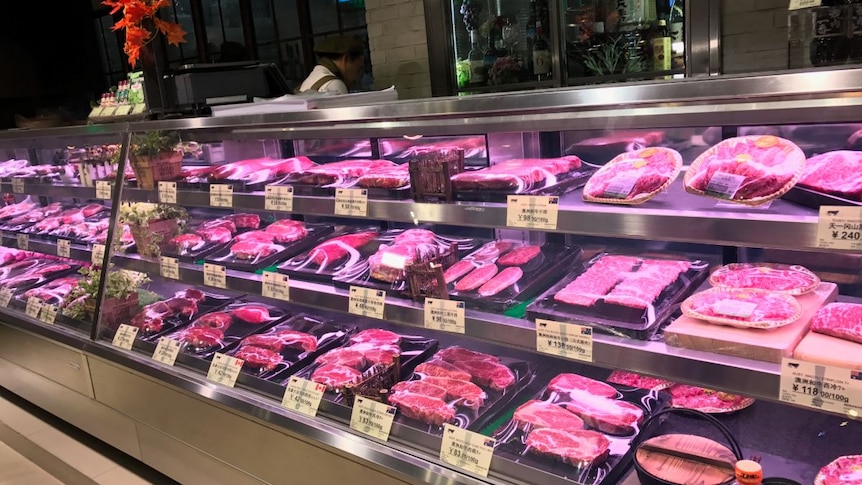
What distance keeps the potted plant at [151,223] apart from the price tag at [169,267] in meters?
0.15

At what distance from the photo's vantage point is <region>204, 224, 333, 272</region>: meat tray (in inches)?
110

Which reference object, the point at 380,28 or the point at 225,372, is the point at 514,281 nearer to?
the point at 225,372

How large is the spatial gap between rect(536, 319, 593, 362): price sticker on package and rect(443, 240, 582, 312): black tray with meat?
0.22m

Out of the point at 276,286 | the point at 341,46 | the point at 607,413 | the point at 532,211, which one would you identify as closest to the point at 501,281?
the point at 532,211

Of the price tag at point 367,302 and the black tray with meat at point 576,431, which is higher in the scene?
the price tag at point 367,302

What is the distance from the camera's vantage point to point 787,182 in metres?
1.59

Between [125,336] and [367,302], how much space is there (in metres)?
1.51

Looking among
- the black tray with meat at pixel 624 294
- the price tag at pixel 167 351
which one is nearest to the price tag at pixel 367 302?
the black tray with meat at pixel 624 294

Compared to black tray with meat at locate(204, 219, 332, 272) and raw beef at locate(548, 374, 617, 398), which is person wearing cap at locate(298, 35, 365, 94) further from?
raw beef at locate(548, 374, 617, 398)

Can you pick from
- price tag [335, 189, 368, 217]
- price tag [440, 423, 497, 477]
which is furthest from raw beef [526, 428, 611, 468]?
price tag [335, 189, 368, 217]

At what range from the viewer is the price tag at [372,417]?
2105mm

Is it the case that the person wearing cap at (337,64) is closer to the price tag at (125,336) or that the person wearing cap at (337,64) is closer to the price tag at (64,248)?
the price tag at (64,248)

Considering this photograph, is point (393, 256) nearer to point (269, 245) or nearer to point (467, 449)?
point (269, 245)

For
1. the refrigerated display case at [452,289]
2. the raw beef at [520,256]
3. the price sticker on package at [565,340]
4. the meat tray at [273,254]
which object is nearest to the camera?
the refrigerated display case at [452,289]
